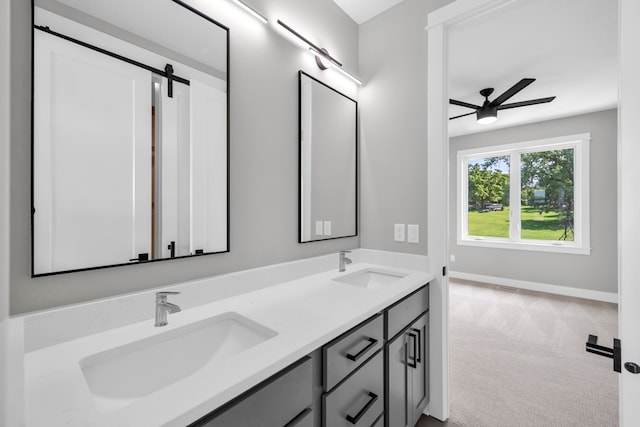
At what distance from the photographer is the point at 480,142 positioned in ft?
15.9

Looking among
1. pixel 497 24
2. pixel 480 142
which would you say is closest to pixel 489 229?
pixel 480 142

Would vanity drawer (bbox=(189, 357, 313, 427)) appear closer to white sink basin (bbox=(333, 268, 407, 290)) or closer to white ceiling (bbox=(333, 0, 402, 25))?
white sink basin (bbox=(333, 268, 407, 290))

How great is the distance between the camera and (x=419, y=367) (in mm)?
1561

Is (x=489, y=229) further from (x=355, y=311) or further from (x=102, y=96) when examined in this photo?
(x=102, y=96)

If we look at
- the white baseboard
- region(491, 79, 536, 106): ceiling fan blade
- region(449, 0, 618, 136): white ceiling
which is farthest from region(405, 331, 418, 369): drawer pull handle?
the white baseboard

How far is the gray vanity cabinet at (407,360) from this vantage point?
1.28m

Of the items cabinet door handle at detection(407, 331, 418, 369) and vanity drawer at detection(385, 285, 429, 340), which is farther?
cabinet door handle at detection(407, 331, 418, 369)

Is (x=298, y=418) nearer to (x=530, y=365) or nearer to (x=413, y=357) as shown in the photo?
(x=413, y=357)

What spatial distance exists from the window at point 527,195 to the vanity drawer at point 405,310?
12.5 feet

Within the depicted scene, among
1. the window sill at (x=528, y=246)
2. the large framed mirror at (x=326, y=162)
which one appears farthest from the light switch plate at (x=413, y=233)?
the window sill at (x=528, y=246)

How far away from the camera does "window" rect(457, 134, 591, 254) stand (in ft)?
13.5

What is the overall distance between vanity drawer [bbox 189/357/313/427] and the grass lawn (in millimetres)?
4995

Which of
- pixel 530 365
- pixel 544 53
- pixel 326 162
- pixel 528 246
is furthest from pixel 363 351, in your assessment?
pixel 528 246

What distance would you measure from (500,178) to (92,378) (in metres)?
5.49
